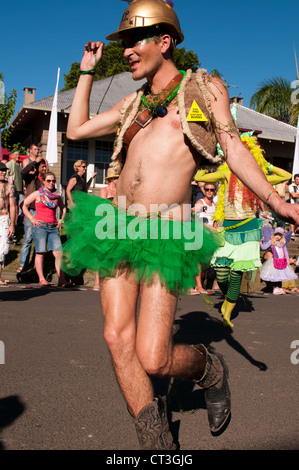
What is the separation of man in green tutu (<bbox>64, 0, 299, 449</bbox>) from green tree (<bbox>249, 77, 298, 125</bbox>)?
21.8m

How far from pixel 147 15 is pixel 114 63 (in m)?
34.1

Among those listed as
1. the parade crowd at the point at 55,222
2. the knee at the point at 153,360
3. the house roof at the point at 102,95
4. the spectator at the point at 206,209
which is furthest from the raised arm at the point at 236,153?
the house roof at the point at 102,95

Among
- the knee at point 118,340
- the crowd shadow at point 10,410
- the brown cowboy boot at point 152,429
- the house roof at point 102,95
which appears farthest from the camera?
the house roof at point 102,95

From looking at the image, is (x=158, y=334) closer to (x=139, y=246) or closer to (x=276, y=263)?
(x=139, y=246)

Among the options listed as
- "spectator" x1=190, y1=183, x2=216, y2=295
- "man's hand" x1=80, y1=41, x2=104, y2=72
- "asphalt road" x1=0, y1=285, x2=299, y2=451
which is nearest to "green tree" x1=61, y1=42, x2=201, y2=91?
"spectator" x1=190, y1=183, x2=216, y2=295

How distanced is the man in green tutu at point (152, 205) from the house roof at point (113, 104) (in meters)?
14.1

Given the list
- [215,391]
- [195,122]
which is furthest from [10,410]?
[195,122]

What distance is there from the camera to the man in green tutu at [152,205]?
2.61m

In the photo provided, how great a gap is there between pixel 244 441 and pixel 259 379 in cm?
126

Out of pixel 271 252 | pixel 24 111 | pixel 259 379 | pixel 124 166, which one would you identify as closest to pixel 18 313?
pixel 259 379

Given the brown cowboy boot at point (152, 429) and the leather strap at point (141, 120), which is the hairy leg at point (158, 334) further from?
the leather strap at point (141, 120)

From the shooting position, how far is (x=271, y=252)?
10484 millimetres

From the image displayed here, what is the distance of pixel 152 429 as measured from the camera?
2.50 m

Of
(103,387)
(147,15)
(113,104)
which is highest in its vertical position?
(113,104)
